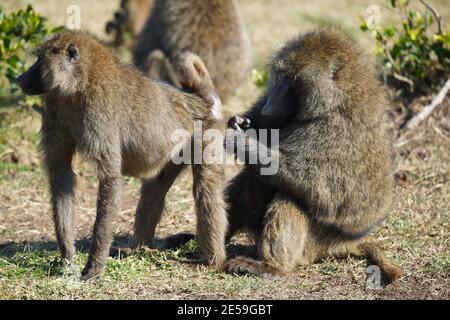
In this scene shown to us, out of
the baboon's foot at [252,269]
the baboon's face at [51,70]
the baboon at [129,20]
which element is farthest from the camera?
the baboon at [129,20]

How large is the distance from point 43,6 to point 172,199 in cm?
561

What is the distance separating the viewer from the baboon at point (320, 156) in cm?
454

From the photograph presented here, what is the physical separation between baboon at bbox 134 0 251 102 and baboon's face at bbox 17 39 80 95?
11.2 feet

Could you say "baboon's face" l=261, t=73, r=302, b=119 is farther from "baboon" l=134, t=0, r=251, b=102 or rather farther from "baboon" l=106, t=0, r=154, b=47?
"baboon" l=106, t=0, r=154, b=47

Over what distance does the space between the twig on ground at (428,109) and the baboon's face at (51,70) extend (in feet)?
11.5

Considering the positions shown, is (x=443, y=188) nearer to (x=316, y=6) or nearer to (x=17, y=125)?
(x=17, y=125)

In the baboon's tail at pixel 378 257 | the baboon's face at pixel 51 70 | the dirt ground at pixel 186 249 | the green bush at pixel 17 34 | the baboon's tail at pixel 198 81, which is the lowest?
the dirt ground at pixel 186 249

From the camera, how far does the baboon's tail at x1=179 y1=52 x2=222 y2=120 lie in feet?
16.0

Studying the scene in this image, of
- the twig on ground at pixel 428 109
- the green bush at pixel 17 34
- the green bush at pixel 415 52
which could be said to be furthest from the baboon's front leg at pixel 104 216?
the twig on ground at pixel 428 109

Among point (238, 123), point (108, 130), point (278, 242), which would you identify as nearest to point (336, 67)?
point (238, 123)

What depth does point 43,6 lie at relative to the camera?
422 inches

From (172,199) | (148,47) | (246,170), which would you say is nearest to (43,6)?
(148,47)

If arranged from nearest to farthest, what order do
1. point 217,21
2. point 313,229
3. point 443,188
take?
point 313,229, point 443,188, point 217,21

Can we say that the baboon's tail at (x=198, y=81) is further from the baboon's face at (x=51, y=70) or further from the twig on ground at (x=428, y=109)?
the twig on ground at (x=428, y=109)
